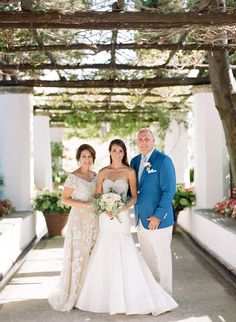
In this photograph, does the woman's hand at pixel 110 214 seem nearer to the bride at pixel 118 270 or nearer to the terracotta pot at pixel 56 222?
the bride at pixel 118 270

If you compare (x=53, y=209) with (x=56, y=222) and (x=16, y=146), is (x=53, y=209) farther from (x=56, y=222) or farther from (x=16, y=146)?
(x=16, y=146)

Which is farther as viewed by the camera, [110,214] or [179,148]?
[179,148]

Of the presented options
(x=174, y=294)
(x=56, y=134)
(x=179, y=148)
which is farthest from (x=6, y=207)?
(x=56, y=134)

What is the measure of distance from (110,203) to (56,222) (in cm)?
518

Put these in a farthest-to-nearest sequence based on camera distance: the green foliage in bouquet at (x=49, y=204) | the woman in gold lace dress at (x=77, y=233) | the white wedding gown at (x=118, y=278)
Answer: the green foliage in bouquet at (x=49, y=204), the woman in gold lace dress at (x=77, y=233), the white wedding gown at (x=118, y=278)

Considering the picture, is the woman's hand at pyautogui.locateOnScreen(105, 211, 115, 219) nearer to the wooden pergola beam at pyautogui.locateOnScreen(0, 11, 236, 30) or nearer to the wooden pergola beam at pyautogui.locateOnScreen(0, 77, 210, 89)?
the wooden pergola beam at pyautogui.locateOnScreen(0, 11, 236, 30)

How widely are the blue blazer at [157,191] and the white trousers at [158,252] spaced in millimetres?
84

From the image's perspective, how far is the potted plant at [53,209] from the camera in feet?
31.6

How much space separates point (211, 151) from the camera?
923 cm

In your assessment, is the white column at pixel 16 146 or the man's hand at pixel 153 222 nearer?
the man's hand at pixel 153 222

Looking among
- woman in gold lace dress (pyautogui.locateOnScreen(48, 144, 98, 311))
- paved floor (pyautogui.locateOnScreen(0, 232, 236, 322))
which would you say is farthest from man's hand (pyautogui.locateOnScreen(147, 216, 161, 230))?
paved floor (pyautogui.locateOnScreen(0, 232, 236, 322))

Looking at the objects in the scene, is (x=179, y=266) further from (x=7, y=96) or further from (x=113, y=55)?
(x=7, y=96)

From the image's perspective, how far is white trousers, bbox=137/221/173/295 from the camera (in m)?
5.19

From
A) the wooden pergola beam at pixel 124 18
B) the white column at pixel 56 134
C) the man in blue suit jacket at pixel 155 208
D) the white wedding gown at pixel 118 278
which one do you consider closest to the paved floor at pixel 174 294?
the white wedding gown at pixel 118 278
